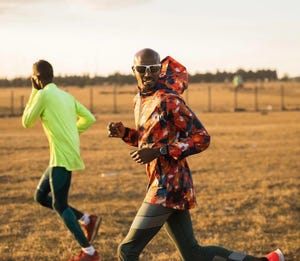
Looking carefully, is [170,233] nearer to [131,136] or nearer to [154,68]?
[131,136]

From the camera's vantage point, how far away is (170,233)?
4352 mm

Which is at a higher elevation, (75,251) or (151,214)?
(151,214)

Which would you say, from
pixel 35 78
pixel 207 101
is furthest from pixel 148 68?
pixel 207 101

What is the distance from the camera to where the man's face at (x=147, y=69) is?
419 cm

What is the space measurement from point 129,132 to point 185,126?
1.86ft

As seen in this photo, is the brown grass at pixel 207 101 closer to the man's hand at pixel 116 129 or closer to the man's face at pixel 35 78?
the man's face at pixel 35 78

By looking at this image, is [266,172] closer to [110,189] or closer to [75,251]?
[110,189]

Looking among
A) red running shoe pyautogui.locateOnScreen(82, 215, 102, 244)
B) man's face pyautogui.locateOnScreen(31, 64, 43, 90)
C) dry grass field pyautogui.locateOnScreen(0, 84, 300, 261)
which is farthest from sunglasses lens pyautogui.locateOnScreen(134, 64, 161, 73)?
dry grass field pyautogui.locateOnScreen(0, 84, 300, 261)

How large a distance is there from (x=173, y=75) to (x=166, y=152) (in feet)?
1.97

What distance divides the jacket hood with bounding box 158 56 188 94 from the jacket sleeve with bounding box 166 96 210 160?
0.18 meters

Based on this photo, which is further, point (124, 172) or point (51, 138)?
point (124, 172)

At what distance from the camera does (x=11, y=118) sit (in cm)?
3259

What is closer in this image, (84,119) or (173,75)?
(173,75)

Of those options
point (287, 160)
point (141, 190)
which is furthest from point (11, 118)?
point (141, 190)
